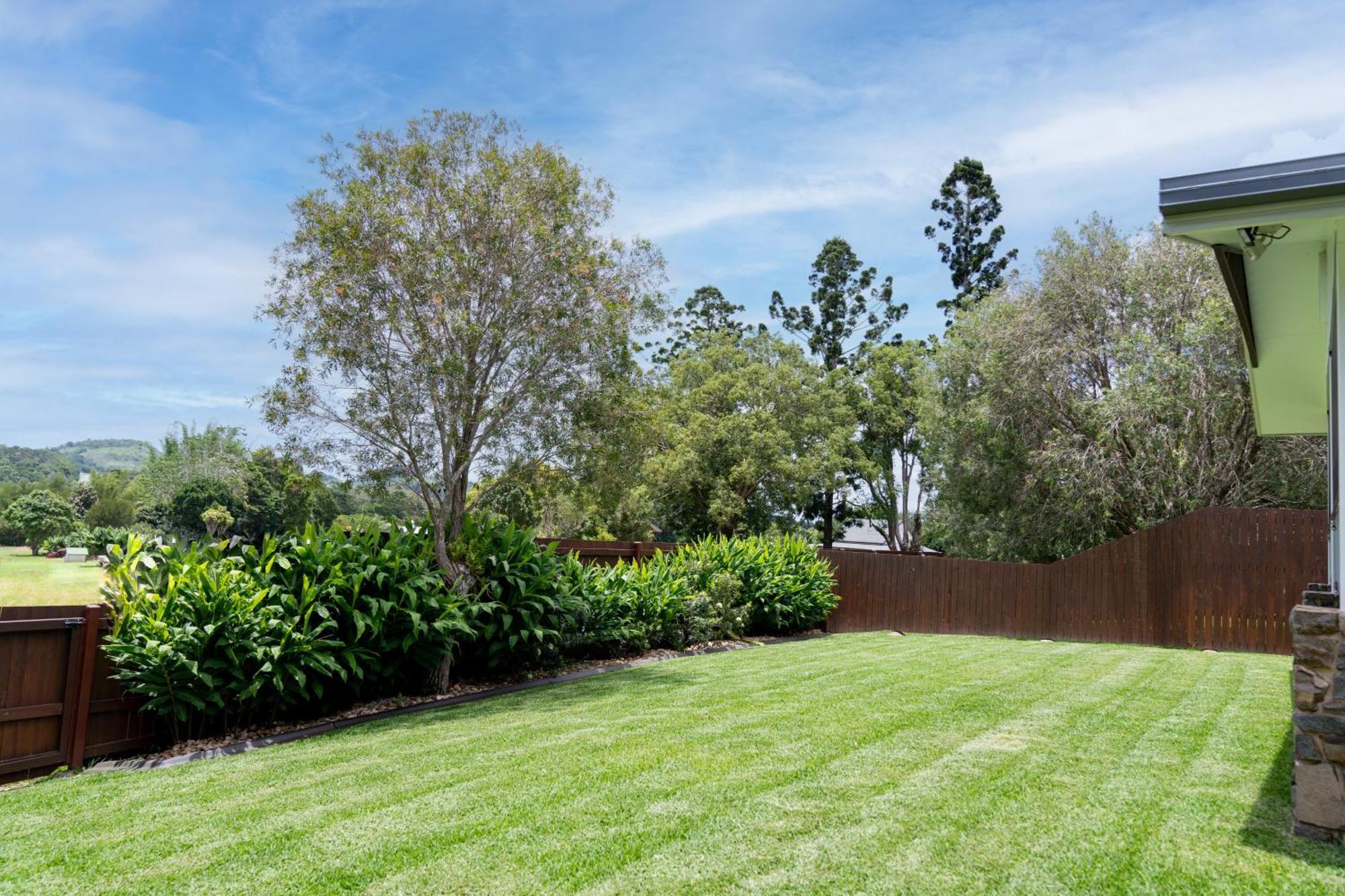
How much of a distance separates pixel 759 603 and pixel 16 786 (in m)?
9.30

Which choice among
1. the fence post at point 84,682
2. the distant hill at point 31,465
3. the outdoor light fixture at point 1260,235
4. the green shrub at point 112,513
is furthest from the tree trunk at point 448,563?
the distant hill at point 31,465

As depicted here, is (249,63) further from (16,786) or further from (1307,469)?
(1307,469)

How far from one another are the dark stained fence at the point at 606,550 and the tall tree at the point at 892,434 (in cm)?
2039

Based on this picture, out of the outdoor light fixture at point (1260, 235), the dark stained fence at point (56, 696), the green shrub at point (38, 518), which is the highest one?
the outdoor light fixture at point (1260, 235)

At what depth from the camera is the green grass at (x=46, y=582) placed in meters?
28.0

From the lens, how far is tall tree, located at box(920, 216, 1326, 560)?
13.8m

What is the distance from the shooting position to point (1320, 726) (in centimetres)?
344

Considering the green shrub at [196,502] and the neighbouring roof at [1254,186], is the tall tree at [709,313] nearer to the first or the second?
the green shrub at [196,502]

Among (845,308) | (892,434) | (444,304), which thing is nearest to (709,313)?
(845,308)

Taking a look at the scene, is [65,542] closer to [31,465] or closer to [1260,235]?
[1260,235]

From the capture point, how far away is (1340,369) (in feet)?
13.0

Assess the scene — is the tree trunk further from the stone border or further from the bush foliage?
the stone border

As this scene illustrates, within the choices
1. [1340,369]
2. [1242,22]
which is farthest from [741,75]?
[1340,369]

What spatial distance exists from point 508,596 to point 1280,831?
664cm
